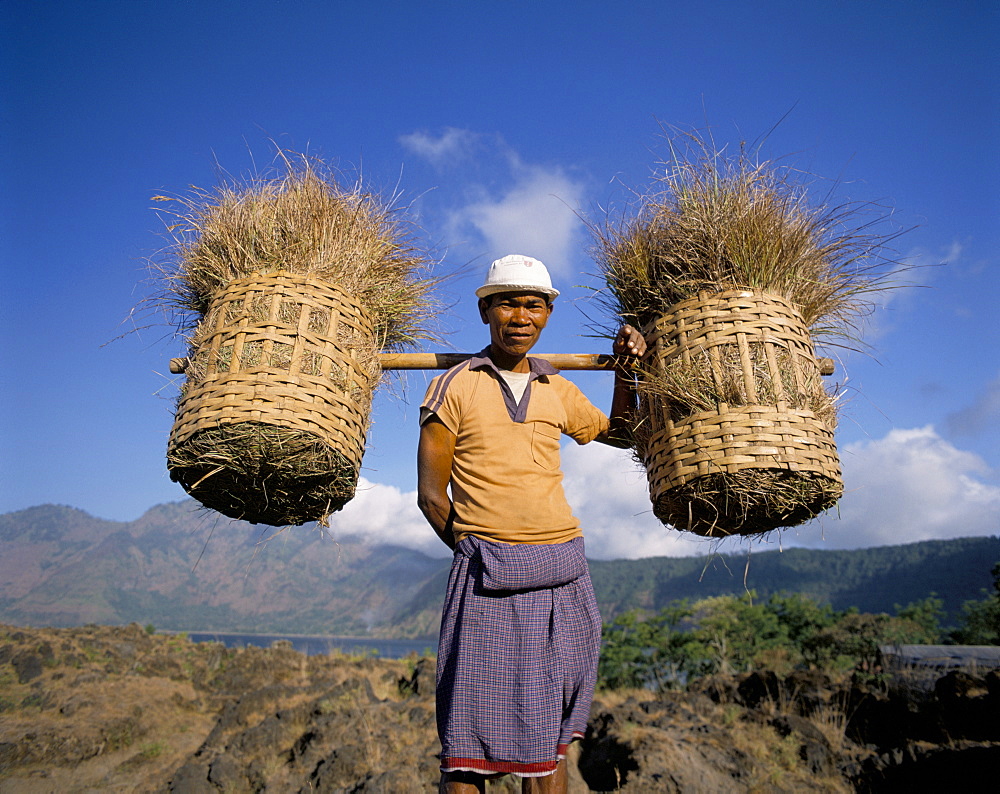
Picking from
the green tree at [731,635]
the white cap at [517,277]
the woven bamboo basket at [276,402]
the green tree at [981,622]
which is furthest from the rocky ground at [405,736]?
the green tree at [981,622]

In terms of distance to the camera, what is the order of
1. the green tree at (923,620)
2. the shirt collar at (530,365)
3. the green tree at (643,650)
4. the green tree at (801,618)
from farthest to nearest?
the green tree at (923,620)
the green tree at (801,618)
the green tree at (643,650)
the shirt collar at (530,365)

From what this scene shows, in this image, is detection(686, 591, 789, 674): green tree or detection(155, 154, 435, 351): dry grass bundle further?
detection(686, 591, 789, 674): green tree

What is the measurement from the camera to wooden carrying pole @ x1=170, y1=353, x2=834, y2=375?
2.68 meters

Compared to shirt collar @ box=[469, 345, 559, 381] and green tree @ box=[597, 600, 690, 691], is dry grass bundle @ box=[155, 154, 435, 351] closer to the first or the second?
shirt collar @ box=[469, 345, 559, 381]

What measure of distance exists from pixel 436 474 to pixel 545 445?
45cm

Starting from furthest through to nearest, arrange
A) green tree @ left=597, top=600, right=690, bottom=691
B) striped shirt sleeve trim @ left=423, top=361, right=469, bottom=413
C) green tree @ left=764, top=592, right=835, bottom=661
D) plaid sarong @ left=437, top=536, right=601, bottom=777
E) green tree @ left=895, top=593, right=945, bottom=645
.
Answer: green tree @ left=895, top=593, right=945, bottom=645 < green tree @ left=764, top=592, right=835, bottom=661 < green tree @ left=597, top=600, right=690, bottom=691 < striped shirt sleeve trim @ left=423, top=361, right=469, bottom=413 < plaid sarong @ left=437, top=536, right=601, bottom=777

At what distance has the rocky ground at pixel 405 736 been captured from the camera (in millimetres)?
5254

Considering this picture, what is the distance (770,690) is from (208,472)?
9.57m

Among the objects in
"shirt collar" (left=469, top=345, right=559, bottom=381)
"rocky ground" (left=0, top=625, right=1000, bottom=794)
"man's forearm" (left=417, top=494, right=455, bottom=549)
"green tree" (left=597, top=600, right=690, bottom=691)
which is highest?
"shirt collar" (left=469, top=345, right=559, bottom=381)

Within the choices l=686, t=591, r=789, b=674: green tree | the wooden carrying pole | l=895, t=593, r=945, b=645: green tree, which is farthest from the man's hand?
l=895, t=593, r=945, b=645: green tree

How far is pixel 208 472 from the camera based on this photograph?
7.58ft

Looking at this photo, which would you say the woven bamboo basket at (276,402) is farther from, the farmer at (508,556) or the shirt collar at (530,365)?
the shirt collar at (530,365)

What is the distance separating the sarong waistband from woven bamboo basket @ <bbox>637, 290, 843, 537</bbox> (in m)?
0.47

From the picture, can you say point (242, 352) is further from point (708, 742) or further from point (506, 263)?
A: point (708, 742)
